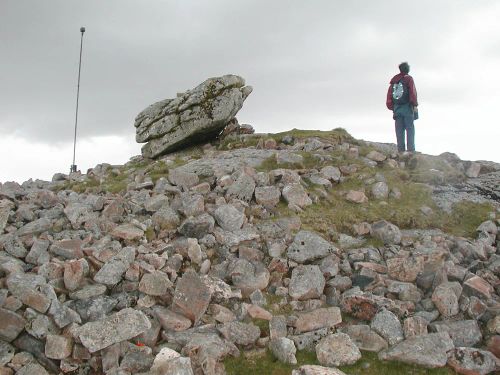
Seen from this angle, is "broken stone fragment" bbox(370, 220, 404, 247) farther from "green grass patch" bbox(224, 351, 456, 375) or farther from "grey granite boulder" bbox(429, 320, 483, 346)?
"green grass patch" bbox(224, 351, 456, 375)

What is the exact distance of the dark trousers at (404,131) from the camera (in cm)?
2069

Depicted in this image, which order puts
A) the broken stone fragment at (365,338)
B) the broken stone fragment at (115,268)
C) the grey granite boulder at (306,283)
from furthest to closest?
1. the grey granite boulder at (306,283)
2. the broken stone fragment at (115,268)
3. the broken stone fragment at (365,338)

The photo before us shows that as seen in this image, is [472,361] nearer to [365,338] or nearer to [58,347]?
[365,338]

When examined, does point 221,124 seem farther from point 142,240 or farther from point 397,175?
point 142,240

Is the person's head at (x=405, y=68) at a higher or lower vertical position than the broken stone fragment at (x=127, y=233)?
higher

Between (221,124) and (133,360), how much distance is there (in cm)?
1607

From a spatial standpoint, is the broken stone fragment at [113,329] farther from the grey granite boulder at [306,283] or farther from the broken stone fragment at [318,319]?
the grey granite boulder at [306,283]

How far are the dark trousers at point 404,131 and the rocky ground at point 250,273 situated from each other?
11.0 feet

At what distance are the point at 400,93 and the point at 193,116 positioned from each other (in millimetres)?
10053

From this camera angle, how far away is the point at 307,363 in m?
9.32

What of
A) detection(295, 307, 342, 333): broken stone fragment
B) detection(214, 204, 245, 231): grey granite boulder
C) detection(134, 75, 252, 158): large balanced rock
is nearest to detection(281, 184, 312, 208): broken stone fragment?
detection(214, 204, 245, 231): grey granite boulder

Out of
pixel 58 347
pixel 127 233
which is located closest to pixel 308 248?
pixel 127 233

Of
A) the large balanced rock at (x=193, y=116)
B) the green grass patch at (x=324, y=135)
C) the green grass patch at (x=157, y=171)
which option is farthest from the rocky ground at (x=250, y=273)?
the large balanced rock at (x=193, y=116)

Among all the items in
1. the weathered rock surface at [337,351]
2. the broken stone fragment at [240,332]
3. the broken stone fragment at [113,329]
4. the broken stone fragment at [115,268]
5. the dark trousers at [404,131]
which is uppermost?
the dark trousers at [404,131]
